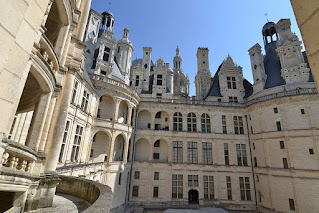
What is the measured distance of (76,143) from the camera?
47.2 feet

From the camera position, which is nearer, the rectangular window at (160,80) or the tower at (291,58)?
the tower at (291,58)

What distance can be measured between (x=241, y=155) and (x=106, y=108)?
19732mm

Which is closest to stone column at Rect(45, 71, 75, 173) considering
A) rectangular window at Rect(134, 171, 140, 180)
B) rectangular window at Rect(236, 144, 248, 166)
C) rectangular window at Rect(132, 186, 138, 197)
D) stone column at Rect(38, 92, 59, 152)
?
stone column at Rect(38, 92, 59, 152)

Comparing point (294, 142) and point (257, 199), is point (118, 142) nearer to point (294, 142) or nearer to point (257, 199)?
point (257, 199)

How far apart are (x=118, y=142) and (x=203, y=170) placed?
1207cm

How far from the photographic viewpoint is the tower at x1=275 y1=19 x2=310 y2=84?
20.8m

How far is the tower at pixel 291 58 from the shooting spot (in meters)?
20.8

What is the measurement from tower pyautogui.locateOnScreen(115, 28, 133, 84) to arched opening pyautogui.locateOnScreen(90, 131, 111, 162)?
31.9 ft

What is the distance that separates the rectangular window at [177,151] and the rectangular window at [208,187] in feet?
13.3

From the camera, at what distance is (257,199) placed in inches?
827

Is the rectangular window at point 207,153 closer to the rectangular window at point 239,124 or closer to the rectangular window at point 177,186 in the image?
the rectangular window at point 177,186

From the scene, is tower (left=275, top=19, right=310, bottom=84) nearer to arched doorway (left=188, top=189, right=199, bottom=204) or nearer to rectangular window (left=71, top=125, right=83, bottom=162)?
arched doorway (left=188, top=189, right=199, bottom=204)

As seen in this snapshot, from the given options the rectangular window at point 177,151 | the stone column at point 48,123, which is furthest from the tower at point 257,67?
the stone column at point 48,123

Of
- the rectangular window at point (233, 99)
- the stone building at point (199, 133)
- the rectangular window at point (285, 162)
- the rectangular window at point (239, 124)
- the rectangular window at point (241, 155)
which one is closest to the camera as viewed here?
the stone building at point (199, 133)
